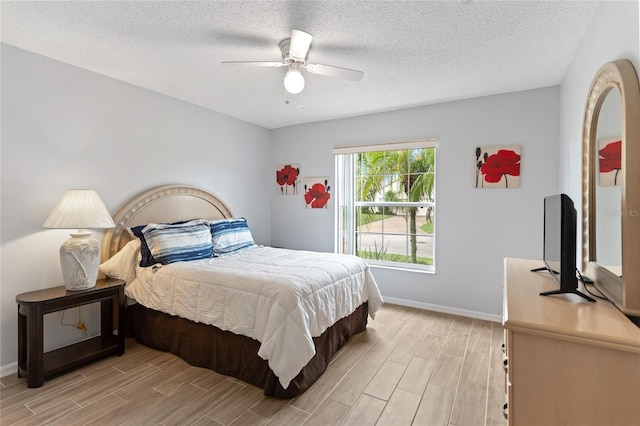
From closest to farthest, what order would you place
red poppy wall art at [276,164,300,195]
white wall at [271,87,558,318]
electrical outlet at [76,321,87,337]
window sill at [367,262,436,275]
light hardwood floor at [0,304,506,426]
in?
light hardwood floor at [0,304,506,426] < electrical outlet at [76,321,87,337] < white wall at [271,87,558,318] < window sill at [367,262,436,275] < red poppy wall art at [276,164,300,195]

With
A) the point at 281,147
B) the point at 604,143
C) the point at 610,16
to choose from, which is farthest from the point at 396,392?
the point at 281,147

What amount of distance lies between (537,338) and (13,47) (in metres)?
3.72

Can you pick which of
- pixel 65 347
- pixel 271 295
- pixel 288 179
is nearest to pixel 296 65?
pixel 271 295

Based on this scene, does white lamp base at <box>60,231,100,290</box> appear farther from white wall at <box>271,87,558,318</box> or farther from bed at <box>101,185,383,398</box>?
white wall at <box>271,87,558,318</box>

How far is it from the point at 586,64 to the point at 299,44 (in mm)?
1945

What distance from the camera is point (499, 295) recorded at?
3.37 metres

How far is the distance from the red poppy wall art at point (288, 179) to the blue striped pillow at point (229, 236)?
1.18 m

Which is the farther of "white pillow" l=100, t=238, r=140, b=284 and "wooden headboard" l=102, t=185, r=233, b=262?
"wooden headboard" l=102, t=185, r=233, b=262

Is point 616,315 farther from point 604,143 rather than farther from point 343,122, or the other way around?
point 343,122

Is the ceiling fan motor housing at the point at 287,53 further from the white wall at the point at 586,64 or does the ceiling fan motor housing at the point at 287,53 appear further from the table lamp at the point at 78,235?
the table lamp at the point at 78,235

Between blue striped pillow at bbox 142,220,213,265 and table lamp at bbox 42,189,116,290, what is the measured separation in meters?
0.41

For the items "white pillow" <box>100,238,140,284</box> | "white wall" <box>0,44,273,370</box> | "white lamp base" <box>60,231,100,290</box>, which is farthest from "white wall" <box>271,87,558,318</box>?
"white lamp base" <box>60,231,100,290</box>

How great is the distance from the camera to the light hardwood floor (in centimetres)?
187

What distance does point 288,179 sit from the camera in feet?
15.7
